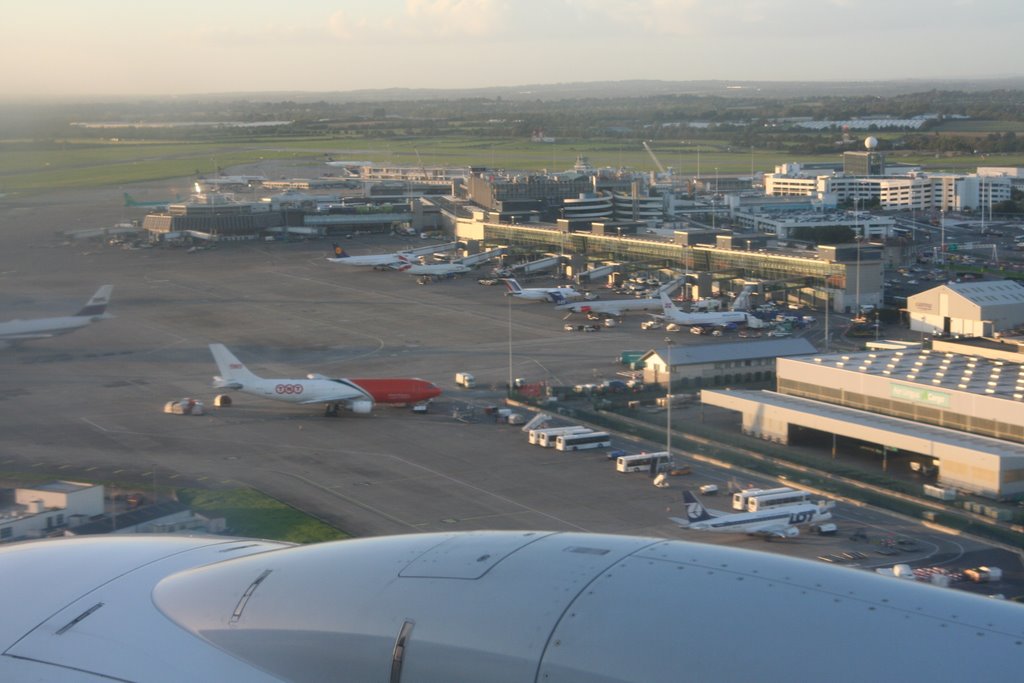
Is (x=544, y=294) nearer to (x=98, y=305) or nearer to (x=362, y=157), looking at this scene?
(x=98, y=305)

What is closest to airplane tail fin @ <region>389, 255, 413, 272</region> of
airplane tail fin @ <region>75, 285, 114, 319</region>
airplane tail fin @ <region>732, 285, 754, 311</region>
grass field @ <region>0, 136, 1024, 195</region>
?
airplane tail fin @ <region>732, 285, 754, 311</region>

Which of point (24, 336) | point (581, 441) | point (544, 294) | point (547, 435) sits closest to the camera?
point (581, 441)

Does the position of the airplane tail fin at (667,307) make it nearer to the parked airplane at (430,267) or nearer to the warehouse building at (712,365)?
the warehouse building at (712,365)

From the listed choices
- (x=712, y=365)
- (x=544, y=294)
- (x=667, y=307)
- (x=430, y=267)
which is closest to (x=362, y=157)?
(x=430, y=267)

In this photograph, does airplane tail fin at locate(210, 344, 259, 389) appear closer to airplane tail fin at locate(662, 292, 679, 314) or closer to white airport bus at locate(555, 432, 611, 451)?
white airport bus at locate(555, 432, 611, 451)

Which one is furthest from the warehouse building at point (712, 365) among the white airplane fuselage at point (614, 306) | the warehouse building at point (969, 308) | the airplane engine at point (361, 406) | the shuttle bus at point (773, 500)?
the shuttle bus at point (773, 500)

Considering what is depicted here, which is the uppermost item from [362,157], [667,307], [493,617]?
[362,157]

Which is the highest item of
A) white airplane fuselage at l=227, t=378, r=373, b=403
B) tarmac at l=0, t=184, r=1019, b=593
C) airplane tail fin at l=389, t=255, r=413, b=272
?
airplane tail fin at l=389, t=255, r=413, b=272
